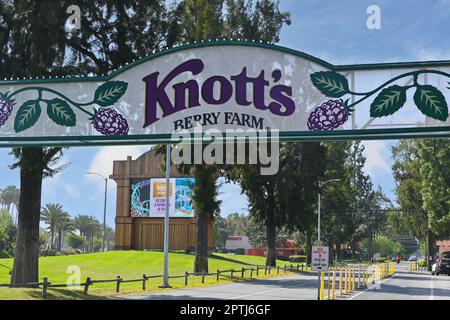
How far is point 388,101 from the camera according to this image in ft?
47.6

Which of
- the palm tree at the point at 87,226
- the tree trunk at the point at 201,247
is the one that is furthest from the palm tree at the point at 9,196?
the tree trunk at the point at 201,247

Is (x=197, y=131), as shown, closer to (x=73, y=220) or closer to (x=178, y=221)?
(x=178, y=221)

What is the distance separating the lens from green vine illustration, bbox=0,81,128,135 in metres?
15.8

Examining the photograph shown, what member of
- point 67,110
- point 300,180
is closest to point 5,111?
point 67,110

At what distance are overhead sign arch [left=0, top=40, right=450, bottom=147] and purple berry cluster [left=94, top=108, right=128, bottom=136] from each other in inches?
1.0

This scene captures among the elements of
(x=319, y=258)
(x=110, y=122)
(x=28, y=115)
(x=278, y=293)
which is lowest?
(x=278, y=293)

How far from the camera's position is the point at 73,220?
509 ft

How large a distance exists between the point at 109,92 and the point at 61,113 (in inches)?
55.0

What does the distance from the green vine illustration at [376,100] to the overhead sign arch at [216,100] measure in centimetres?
2

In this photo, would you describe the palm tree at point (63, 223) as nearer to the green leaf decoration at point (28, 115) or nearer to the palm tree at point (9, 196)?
the palm tree at point (9, 196)

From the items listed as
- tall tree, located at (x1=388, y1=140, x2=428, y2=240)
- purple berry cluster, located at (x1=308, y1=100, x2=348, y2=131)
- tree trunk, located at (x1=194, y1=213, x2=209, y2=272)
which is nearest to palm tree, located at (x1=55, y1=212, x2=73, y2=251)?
tall tree, located at (x1=388, y1=140, x2=428, y2=240)

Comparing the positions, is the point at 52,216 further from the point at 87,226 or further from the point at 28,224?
the point at 28,224

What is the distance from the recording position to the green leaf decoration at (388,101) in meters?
14.5

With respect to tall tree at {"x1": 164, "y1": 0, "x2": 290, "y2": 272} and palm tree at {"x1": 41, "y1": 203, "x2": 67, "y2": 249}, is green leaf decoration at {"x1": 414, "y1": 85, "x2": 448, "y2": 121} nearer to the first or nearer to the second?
tall tree at {"x1": 164, "y1": 0, "x2": 290, "y2": 272}
